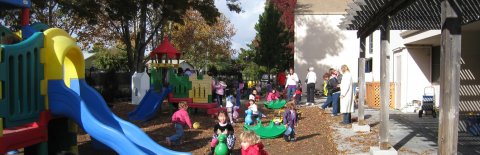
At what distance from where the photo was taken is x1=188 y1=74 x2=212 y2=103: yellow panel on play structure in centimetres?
1531

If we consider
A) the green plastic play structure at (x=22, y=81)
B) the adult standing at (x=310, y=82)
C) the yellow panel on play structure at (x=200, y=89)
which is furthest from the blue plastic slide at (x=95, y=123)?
the adult standing at (x=310, y=82)

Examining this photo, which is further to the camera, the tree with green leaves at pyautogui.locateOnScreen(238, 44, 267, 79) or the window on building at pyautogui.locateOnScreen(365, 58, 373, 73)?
the tree with green leaves at pyautogui.locateOnScreen(238, 44, 267, 79)

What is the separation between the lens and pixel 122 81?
24.3 metres

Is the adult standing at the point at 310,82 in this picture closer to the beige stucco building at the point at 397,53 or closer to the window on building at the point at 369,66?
the beige stucco building at the point at 397,53

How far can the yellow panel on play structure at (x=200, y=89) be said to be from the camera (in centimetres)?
1531

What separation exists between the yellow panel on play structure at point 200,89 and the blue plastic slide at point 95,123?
8.23m

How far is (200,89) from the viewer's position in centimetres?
1538

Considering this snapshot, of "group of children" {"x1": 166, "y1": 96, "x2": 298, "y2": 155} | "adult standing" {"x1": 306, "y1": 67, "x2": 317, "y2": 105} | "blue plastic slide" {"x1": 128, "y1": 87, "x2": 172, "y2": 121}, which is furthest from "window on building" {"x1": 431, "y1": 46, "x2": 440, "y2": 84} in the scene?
"blue plastic slide" {"x1": 128, "y1": 87, "x2": 172, "y2": 121}

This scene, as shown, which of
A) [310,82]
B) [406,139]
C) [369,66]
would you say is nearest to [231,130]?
[406,139]

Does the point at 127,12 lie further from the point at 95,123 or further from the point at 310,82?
the point at 95,123

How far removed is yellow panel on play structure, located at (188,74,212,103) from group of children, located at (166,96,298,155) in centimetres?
138

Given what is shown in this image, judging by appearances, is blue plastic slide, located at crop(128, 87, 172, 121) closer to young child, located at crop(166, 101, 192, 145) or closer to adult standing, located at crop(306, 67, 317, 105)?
young child, located at crop(166, 101, 192, 145)

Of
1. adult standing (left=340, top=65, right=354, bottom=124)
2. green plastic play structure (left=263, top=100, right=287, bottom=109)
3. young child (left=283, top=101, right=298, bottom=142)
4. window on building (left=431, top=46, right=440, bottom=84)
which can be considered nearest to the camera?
young child (left=283, top=101, right=298, bottom=142)

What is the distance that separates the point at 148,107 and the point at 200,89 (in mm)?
1658
